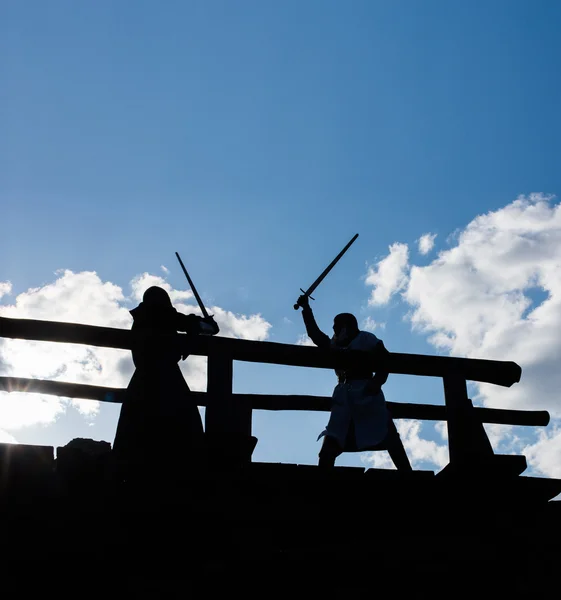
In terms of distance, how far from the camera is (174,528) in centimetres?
445

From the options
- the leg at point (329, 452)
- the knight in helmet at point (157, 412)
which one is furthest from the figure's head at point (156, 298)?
the leg at point (329, 452)

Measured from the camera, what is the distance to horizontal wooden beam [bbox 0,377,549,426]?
5814mm

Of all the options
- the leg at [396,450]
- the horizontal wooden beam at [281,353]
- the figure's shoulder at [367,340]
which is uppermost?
the figure's shoulder at [367,340]

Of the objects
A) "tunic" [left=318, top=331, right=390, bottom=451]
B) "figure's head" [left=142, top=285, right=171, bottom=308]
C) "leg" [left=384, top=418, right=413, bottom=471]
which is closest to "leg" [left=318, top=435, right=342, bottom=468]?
"tunic" [left=318, top=331, right=390, bottom=451]

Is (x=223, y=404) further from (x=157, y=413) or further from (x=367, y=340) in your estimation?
(x=367, y=340)

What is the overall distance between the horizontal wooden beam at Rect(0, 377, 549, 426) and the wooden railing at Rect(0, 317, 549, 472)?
10 millimetres

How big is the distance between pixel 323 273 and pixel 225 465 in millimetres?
3458

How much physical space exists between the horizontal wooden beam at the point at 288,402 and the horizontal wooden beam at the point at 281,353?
32cm

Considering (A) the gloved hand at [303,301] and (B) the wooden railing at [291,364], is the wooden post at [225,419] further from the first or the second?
(A) the gloved hand at [303,301]

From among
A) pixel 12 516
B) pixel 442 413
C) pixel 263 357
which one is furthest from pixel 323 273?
pixel 12 516

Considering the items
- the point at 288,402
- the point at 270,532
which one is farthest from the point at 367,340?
the point at 270,532

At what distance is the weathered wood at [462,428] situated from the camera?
513 centimetres

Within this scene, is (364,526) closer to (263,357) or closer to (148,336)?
(263,357)

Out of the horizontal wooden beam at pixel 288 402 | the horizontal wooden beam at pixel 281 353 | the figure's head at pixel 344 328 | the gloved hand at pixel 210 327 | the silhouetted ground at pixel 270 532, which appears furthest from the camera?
the figure's head at pixel 344 328
